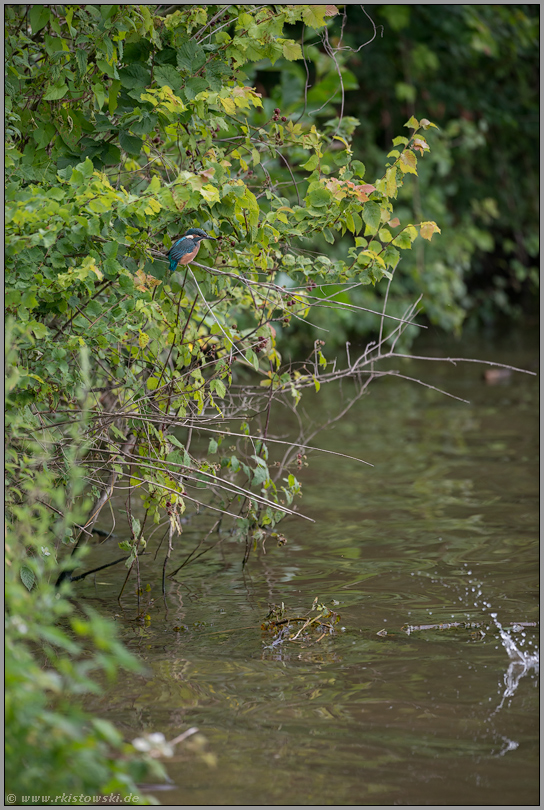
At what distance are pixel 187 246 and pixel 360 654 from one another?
164 centimetres

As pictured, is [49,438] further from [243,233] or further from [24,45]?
[24,45]

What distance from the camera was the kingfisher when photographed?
3.25m

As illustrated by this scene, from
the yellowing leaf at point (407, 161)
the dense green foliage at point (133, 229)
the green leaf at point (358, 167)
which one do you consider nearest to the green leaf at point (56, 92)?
the dense green foliage at point (133, 229)

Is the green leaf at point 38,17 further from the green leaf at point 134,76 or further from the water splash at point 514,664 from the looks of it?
the water splash at point 514,664

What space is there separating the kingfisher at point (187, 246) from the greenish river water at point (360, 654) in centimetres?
147

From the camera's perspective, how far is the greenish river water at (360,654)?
252 cm

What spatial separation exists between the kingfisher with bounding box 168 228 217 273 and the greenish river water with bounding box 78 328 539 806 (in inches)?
57.7

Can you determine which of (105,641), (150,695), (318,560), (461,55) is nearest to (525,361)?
(461,55)

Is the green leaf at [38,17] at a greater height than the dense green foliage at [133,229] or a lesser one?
greater

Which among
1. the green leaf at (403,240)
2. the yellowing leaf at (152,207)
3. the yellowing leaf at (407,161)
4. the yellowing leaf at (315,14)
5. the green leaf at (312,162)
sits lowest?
the green leaf at (403,240)

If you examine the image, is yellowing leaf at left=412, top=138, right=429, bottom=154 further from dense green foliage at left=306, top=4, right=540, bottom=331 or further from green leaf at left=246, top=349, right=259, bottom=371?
dense green foliage at left=306, top=4, right=540, bottom=331

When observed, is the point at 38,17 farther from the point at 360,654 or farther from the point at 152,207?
the point at 360,654

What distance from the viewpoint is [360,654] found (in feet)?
10.9

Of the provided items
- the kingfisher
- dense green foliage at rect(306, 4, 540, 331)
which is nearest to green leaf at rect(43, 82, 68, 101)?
the kingfisher
